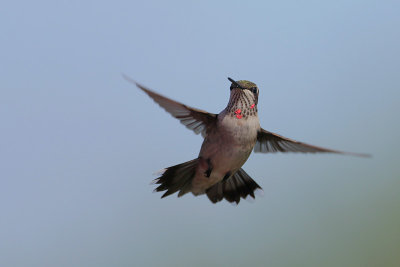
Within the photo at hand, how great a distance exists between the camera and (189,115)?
3.65ft

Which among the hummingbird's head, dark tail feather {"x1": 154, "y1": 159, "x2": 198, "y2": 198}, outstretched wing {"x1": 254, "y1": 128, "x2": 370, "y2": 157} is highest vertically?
the hummingbird's head

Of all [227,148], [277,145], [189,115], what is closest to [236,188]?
[277,145]

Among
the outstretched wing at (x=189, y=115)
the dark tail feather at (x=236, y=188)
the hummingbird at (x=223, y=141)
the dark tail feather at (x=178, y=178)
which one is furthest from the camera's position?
the dark tail feather at (x=236, y=188)

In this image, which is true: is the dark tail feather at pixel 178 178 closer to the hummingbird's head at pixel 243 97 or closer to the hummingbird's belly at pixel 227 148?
the hummingbird's belly at pixel 227 148

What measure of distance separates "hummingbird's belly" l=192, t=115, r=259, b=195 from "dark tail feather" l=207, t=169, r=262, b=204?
0.21m

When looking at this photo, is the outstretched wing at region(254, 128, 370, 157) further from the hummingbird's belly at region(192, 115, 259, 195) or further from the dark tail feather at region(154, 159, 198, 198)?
the dark tail feather at region(154, 159, 198, 198)

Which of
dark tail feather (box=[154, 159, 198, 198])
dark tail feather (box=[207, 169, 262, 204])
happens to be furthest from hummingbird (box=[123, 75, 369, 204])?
dark tail feather (box=[207, 169, 262, 204])

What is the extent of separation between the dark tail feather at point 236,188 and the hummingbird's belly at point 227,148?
0.69ft

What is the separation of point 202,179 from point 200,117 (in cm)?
23

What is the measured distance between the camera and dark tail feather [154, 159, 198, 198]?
130 cm

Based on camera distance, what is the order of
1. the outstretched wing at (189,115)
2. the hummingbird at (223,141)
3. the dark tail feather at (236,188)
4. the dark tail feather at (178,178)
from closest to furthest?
the outstretched wing at (189,115)
the hummingbird at (223,141)
the dark tail feather at (178,178)
the dark tail feather at (236,188)

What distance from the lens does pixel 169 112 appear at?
1060 millimetres

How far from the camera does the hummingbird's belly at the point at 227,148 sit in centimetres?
115

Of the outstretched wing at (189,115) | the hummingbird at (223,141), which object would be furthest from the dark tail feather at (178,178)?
the outstretched wing at (189,115)
